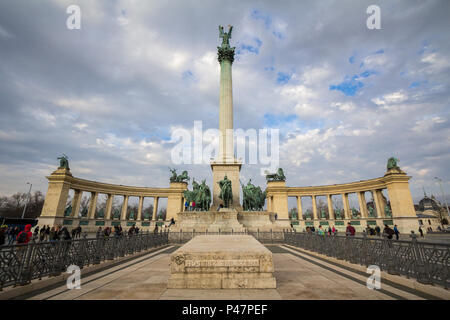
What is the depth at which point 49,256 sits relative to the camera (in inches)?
247

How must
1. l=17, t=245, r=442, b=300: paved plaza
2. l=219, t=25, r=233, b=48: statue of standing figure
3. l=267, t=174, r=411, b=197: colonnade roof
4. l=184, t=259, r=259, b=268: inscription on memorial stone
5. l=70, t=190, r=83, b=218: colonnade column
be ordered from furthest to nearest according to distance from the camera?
l=70, t=190, r=83, b=218: colonnade column
l=267, t=174, r=411, b=197: colonnade roof
l=219, t=25, r=233, b=48: statue of standing figure
l=184, t=259, r=259, b=268: inscription on memorial stone
l=17, t=245, r=442, b=300: paved plaza

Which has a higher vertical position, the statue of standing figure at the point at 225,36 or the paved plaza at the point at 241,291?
the statue of standing figure at the point at 225,36

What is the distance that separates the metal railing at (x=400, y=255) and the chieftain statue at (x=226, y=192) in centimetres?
1241

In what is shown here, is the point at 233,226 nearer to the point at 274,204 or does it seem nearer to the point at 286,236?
the point at 286,236

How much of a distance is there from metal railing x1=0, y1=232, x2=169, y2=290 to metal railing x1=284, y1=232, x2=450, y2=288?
1091 centimetres

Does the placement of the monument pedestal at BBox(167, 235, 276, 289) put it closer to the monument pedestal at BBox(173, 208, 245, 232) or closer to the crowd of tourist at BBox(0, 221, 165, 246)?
the crowd of tourist at BBox(0, 221, 165, 246)

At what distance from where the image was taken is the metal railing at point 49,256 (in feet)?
16.9

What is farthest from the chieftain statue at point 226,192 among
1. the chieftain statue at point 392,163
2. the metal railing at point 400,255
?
the chieftain statue at point 392,163

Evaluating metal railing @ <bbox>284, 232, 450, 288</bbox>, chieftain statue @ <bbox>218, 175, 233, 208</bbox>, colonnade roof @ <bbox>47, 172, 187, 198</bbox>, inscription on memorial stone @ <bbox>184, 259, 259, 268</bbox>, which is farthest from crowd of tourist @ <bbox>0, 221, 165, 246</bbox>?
colonnade roof @ <bbox>47, 172, 187, 198</bbox>

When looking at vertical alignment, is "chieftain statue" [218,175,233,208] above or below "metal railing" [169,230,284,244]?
above

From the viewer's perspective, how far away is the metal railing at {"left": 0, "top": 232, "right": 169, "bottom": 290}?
16.9 feet

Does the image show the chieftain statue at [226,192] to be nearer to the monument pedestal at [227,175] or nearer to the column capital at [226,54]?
the monument pedestal at [227,175]

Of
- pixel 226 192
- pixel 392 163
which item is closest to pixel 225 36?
pixel 226 192
